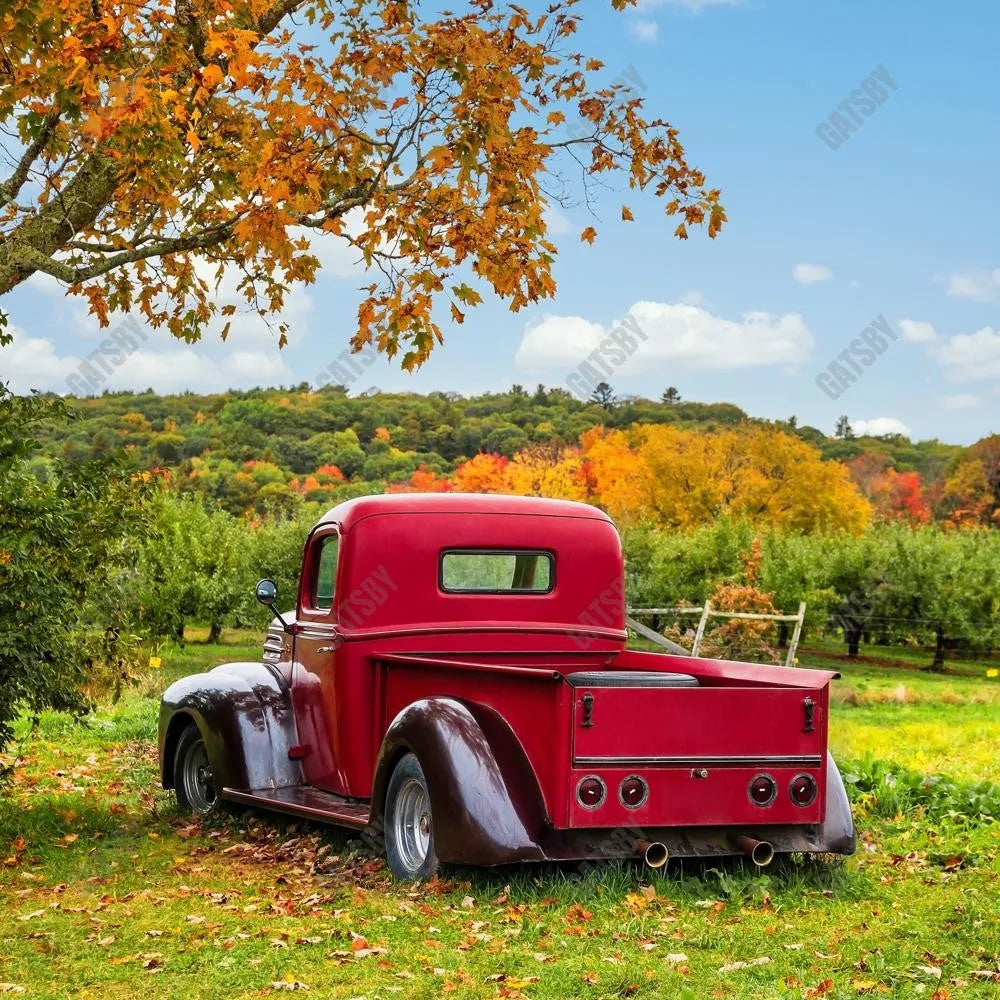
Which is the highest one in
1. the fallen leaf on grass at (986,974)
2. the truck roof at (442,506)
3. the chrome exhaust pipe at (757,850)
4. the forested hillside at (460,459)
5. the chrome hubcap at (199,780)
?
the forested hillside at (460,459)

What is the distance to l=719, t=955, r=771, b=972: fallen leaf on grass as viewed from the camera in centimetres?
515

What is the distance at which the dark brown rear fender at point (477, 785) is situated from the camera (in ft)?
19.8

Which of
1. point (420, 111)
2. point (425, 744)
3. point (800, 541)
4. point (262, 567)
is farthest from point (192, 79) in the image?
point (800, 541)

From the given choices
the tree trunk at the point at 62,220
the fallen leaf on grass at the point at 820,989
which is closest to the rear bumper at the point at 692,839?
the fallen leaf on grass at the point at 820,989

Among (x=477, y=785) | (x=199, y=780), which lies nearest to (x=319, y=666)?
(x=199, y=780)

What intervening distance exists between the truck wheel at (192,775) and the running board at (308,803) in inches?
25.2

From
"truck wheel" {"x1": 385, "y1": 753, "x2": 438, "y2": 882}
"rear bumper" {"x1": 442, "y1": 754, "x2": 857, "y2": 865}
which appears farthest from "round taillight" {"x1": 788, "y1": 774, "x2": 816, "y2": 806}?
"truck wheel" {"x1": 385, "y1": 753, "x2": 438, "y2": 882}

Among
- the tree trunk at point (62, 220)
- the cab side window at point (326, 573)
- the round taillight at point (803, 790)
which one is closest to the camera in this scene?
the round taillight at point (803, 790)

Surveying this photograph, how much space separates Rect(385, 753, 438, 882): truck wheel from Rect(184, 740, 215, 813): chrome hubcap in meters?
2.41

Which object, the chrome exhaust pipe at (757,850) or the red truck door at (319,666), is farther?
the red truck door at (319,666)

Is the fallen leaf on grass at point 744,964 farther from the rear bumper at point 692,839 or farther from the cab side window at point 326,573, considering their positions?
the cab side window at point 326,573

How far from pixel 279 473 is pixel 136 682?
29.7 metres

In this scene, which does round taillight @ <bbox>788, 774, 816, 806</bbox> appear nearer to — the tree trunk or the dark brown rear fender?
the dark brown rear fender

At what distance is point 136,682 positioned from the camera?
17.2 m
